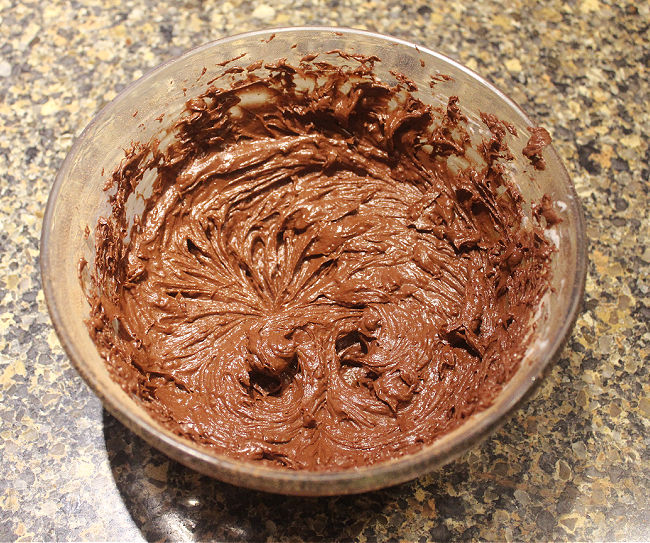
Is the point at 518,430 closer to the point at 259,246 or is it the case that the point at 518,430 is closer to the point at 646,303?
the point at 646,303

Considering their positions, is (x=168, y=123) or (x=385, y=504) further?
(x=168, y=123)

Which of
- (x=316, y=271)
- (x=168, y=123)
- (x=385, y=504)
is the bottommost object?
(x=385, y=504)

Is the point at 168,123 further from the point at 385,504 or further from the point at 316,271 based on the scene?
the point at 385,504

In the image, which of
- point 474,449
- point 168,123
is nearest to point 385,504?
point 474,449

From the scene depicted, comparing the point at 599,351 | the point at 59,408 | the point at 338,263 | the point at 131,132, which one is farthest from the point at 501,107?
the point at 59,408

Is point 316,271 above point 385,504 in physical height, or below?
above

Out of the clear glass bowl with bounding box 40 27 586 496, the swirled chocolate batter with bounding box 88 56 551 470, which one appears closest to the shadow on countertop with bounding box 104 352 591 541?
the swirled chocolate batter with bounding box 88 56 551 470
